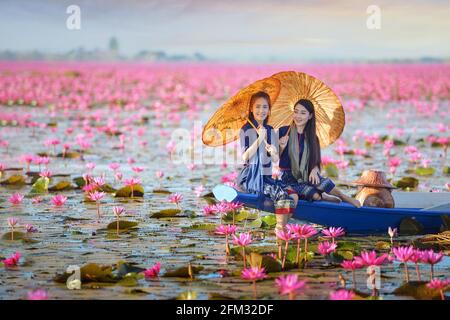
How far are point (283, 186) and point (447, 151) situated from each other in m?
5.82

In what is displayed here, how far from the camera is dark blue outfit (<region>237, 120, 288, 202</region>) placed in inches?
253

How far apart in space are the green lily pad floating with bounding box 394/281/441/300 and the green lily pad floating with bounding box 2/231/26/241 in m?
2.81

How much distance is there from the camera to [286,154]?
660 cm

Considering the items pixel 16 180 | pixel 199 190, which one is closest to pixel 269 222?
pixel 199 190

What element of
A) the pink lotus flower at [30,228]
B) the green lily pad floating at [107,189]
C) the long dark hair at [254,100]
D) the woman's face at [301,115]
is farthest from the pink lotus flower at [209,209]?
the green lily pad floating at [107,189]

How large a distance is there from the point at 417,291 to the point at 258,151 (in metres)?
2.01

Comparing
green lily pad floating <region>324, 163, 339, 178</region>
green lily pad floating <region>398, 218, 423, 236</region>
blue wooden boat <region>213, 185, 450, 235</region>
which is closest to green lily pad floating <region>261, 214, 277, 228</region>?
blue wooden boat <region>213, 185, 450, 235</region>

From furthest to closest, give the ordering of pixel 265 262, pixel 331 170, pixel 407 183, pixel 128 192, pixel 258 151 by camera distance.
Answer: pixel 331 170 < pixel 407 183 < pixel 128 192 < pixel 258 151 < pixel 265 262

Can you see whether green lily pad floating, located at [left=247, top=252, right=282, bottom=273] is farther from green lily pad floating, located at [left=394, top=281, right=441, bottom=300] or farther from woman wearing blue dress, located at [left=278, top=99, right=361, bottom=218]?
woman wearing blue dress, located at [left=278, top=99, right=361, bottom=218]

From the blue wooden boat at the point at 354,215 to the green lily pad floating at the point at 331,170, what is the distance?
9.64ft

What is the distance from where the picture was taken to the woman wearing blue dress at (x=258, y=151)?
6.45 m

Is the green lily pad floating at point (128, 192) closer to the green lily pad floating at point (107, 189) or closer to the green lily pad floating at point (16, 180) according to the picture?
the green lily pad floating at point (107, 189)

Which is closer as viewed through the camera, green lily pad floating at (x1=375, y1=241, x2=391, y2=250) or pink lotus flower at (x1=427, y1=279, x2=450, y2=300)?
pink lotus flower at (x1=427, y1=279, x2=450, y2=300)

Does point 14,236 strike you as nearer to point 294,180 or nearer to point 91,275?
point 91,275
